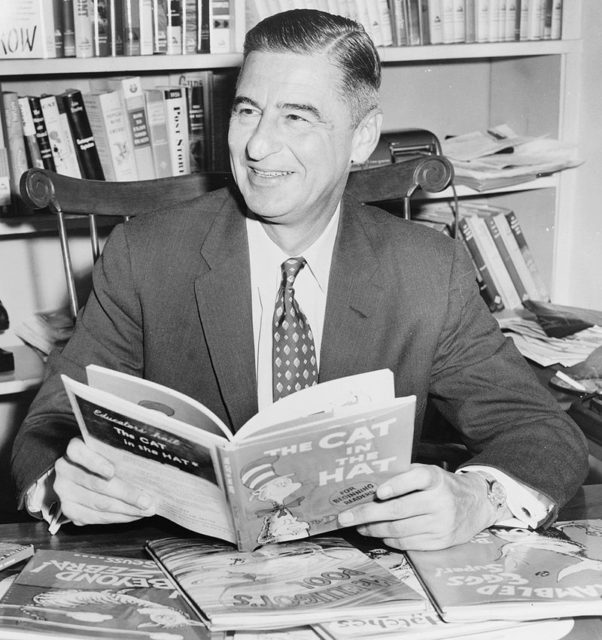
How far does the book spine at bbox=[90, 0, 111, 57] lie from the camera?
80.7 inches

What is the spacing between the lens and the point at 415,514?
1050mm

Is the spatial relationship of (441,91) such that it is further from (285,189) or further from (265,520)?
(265,520)

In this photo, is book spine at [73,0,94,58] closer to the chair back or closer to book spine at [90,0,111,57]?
book spine at [90,0,111,57]

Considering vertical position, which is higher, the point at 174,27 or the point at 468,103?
the point at 174,27

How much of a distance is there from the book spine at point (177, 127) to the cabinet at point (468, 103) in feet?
0.39

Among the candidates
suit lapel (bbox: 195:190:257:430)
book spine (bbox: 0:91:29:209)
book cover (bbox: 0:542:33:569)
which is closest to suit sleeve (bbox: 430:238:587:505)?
suit lapel (bbox: 195:190:257:430)

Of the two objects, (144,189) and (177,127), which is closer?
(144,189)

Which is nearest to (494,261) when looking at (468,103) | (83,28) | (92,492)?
(468,103)

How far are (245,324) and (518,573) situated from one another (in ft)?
2.12

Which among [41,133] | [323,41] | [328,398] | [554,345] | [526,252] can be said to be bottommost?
[554,345]

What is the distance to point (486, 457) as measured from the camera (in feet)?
4.04

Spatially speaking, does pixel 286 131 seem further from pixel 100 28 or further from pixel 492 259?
pixel 492 259

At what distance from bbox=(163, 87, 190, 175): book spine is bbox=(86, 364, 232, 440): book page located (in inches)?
51.1

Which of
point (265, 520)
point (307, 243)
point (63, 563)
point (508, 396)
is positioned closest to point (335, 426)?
point (265, 520)
